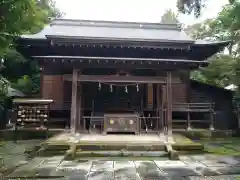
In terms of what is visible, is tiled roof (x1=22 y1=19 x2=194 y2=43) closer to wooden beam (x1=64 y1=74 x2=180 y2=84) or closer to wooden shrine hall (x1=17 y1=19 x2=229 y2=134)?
wooden shrine hall (x1=17 y1=19 x2=229 y2=134)

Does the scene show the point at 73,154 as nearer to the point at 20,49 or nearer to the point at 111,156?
the point at 111,156

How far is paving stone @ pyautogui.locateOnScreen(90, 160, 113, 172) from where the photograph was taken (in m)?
5.98

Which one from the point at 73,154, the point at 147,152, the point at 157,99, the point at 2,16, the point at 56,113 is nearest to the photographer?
the point at 2,16

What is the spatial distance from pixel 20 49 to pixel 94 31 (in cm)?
456

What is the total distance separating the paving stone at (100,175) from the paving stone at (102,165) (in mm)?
247

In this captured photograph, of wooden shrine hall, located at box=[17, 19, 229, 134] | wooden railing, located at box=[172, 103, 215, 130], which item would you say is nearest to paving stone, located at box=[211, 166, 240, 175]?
wooden shrine hall, located at box=[17, 19, 229, 134]

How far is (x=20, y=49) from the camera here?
12570 millimetres

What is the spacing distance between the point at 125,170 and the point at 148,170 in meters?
0.59

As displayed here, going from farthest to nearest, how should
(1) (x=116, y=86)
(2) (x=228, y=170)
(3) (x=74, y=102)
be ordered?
(1) (x=116, y=86)
(3) (x=74, y=102)
(2) (x=228, y=170)


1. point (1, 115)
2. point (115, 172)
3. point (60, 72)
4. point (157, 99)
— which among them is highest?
point (60, 72)

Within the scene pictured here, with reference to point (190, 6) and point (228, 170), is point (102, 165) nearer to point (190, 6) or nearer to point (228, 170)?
point (228, 170)

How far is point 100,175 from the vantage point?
550 cm

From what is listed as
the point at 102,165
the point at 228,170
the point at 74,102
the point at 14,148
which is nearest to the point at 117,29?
the point at 74,102

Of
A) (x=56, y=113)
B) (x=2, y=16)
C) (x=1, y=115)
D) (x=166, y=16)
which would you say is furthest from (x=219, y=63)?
(x=166, y=16)
